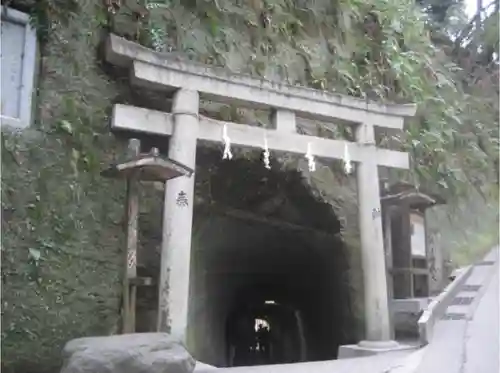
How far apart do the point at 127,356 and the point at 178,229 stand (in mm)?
1955

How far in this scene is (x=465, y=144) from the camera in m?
14.4

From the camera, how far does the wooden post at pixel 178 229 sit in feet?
19.1

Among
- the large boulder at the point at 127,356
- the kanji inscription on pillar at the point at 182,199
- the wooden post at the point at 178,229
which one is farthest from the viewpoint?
the kanji inscription on pillar at the point at 182,199

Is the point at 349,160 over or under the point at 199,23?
under

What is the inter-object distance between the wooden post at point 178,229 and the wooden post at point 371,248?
3091mm

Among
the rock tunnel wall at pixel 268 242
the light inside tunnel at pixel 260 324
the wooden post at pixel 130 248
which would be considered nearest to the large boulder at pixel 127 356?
the wooden post at pixel 130 248

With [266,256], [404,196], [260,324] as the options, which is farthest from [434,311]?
[260,324]

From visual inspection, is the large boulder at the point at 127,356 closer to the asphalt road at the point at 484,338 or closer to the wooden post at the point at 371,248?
the asphalt road at the point at 484,338

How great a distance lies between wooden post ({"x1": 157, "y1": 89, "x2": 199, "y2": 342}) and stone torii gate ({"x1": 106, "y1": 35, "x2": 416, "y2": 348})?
0.04 feet

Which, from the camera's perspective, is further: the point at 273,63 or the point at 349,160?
the point at 273,63

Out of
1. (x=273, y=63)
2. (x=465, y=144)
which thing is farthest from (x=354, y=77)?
(x=465, y=144)

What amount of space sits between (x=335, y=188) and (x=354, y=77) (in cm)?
271

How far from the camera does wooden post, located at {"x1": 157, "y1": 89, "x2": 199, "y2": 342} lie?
229 inches

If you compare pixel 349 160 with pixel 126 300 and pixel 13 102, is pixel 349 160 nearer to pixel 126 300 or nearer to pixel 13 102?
pixel 126 300
